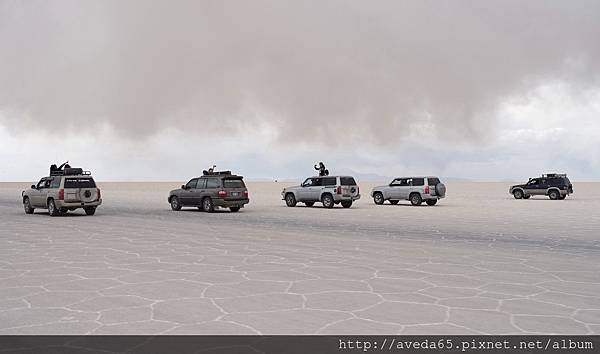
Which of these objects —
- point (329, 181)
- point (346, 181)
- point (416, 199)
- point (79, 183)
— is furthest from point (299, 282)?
point (416, 199)

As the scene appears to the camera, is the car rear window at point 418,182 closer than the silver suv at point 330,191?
No

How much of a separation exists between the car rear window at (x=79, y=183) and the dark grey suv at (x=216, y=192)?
208 inches

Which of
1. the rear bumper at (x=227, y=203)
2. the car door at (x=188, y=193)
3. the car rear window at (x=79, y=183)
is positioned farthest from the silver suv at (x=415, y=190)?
the car rear window at (x=79, y=183)

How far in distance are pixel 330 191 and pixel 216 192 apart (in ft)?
23.4

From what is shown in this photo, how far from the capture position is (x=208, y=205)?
88.5ft

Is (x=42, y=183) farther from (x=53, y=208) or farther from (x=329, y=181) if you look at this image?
(x=329, y=181)

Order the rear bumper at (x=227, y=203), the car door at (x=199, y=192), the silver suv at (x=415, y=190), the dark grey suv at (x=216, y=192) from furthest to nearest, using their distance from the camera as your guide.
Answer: the silver suv at (x=415, y=190)
the car door at (x=199, y=192)
the dark grey suv at (x=216, y=192)
the rear bumper at (x=227, y=203)

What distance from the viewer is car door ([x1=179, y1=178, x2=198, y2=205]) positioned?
91.8 ft

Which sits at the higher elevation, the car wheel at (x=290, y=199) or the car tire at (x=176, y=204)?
the car wheel at (x=290, y=199)

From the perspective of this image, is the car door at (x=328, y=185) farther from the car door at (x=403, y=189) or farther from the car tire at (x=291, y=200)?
the car door at (x=403, y=189)

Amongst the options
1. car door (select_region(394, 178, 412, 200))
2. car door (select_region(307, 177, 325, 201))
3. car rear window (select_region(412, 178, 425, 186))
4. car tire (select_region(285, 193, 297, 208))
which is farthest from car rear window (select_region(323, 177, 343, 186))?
car rear window (select_region(412, 178, 425, 186))

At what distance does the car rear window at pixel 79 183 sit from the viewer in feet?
77.8
